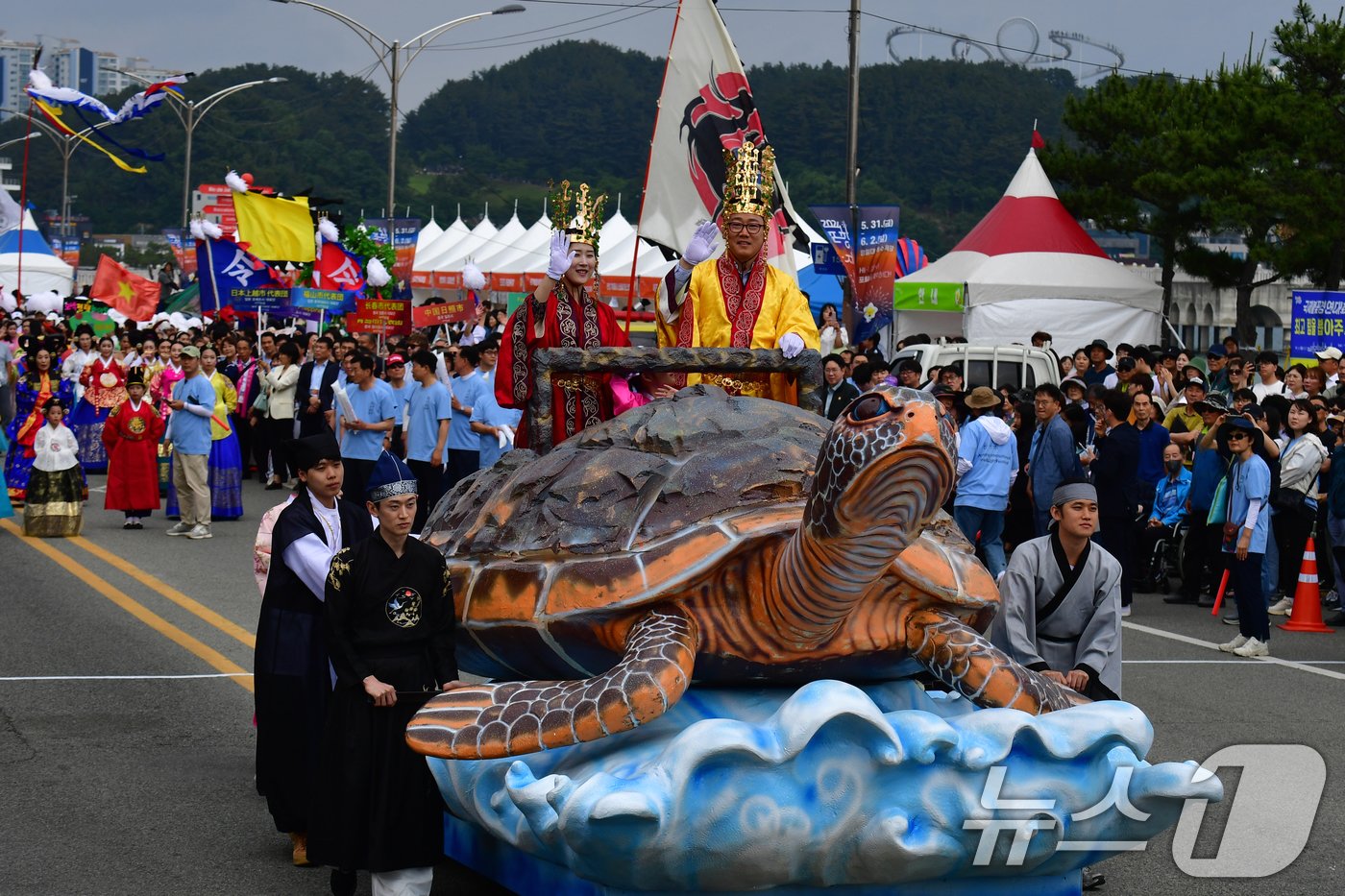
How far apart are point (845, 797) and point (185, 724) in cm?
471

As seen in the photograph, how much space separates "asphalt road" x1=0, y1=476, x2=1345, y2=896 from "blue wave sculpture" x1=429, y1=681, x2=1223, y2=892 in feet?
4.16

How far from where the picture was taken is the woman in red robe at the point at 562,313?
8008 millimetres

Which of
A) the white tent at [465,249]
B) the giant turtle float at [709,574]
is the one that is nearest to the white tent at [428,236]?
the white tent at [465,249]

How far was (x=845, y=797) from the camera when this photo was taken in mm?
5043

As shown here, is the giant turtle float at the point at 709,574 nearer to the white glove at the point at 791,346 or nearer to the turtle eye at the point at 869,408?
the turtle eye at the point at 869,408

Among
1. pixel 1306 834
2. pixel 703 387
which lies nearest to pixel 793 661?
pixel 703 387

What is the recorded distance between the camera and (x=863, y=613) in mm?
5691

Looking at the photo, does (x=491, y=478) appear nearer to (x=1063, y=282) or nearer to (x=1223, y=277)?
(x=1063, y=282)

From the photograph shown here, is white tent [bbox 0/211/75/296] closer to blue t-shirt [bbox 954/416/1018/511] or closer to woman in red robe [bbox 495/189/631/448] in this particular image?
blue t-shirt [bbox 954/416/1018/511]

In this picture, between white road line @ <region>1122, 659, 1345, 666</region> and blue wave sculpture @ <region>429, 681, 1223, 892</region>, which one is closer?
blue wave sculpture @ <region>429, 681, 1223, 892</region>

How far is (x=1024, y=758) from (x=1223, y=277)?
26.1m

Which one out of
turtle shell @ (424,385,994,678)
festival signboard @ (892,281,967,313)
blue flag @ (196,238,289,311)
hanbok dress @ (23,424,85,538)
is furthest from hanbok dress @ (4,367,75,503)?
turtle shell @ (424,385,994,678)

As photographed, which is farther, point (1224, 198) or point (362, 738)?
point (1224, 198)

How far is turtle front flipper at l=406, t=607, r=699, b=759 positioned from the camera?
5.11 meters
